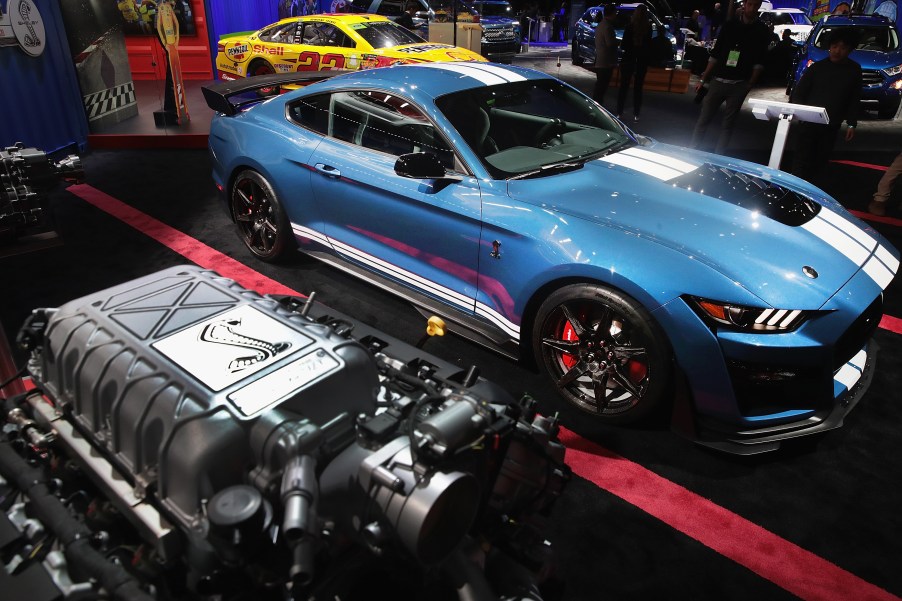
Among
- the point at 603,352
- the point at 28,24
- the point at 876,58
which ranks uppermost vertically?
the point at 28,24

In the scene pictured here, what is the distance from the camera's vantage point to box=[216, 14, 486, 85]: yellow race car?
7.96m

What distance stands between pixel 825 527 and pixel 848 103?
4289mm

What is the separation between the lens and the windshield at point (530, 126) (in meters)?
3.07

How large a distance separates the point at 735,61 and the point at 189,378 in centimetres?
599

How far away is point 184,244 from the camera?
4562 millimetres

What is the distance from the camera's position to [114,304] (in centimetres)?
194

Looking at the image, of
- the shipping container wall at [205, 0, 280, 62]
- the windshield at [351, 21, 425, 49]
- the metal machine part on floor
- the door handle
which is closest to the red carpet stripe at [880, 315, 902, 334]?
the metal machine part on floor

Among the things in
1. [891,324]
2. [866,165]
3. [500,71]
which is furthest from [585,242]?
[866,165]

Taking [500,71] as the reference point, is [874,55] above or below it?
below

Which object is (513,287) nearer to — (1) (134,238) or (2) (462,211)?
(2) (462,211)

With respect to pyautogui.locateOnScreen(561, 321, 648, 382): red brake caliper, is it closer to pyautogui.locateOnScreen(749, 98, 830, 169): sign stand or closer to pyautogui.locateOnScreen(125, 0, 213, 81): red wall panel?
pyautogui.locateOnScreen(749, 98, 830, 169): sign stand

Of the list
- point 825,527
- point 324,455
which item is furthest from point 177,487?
point 825,527

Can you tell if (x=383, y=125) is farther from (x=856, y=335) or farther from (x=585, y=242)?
(x=856, y=335)

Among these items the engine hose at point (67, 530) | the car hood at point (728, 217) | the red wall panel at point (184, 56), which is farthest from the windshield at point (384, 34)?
the engine hose at point (67, 530)
